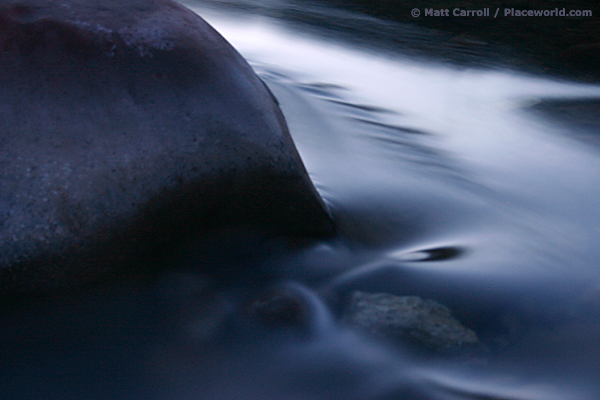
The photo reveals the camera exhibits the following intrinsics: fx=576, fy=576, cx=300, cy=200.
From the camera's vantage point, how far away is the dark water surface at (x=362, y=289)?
1.72m

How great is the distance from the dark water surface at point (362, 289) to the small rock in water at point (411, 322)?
48mm

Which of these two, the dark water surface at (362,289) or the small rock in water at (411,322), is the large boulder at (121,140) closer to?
the dark water surface at (362,289)

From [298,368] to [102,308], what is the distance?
667 millimetres

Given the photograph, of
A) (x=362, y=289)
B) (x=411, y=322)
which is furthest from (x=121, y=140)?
(x=411, y=322)

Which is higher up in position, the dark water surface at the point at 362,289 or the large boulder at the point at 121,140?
the large boulder at the point at 121,140

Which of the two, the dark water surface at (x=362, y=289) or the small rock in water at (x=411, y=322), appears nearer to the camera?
the dark water surface at (x=362, y=289)

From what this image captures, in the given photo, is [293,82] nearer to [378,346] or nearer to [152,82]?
[152,82]

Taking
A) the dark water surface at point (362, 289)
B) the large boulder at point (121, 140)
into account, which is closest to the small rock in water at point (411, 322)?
the dark water surface at point (362, 289)

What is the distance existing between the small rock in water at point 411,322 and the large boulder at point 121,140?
476mm

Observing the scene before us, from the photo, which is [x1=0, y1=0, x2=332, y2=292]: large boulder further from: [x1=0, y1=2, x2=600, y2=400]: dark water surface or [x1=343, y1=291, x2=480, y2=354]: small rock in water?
[x1=343, y1=291, x2=480, y2=354]: small rock in water

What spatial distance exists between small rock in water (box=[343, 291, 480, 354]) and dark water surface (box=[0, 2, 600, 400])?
0.16 feet

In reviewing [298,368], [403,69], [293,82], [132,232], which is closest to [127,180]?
[132,232]

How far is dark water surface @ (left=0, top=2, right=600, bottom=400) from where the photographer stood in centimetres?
172

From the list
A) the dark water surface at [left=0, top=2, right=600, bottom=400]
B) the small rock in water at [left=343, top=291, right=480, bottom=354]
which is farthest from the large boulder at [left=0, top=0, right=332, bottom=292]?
the small rock in water at [left=343, top=291, right=480, bottom=354]
